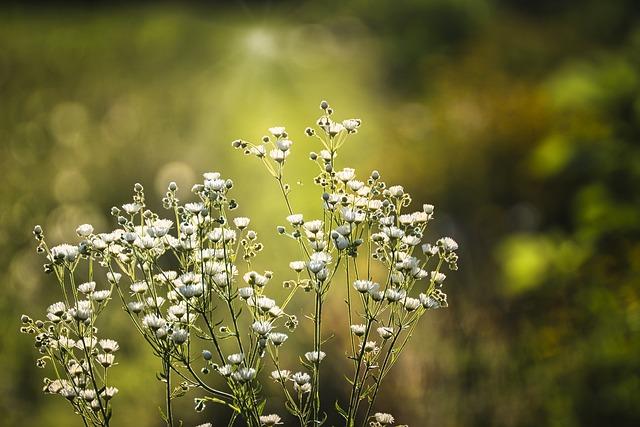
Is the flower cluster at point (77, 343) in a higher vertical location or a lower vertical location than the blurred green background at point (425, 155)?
lower

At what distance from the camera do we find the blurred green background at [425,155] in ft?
14.5

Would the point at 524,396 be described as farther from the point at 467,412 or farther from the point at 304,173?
the point at 304,173

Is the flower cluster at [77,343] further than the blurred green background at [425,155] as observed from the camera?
No

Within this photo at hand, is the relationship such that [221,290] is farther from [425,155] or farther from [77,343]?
[425,155]

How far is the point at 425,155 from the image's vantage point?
34.1 ft

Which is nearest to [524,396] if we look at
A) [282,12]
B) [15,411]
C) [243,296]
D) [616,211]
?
[616,211]

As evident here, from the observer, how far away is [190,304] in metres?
1.60

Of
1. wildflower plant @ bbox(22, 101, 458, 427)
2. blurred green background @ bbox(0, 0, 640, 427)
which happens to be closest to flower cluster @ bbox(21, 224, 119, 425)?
wildflower plant @ bbox(22, 101, 458, 427)

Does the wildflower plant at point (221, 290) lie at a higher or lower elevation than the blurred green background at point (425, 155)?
lower

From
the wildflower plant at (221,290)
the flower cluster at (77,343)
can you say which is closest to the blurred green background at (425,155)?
the wildflower plant at (221,290)

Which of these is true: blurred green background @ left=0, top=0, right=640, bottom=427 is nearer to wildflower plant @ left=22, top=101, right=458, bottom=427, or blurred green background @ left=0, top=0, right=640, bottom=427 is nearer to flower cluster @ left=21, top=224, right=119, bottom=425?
wildflower plant @ left=22, top=101, right=458, bottom=427

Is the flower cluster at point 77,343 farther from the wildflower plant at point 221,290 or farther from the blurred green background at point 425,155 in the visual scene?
the blurred green background at point 425,155

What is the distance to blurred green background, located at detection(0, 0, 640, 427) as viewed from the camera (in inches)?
174

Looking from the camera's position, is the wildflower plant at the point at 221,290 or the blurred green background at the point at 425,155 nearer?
the wildflower plant at the point at 221,290
